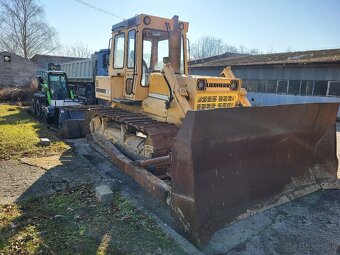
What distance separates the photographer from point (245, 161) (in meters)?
4.03

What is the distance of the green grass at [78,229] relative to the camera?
333 centimetres

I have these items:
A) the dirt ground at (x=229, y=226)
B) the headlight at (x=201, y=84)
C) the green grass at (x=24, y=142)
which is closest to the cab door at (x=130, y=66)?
the headlight at (x=201, y=84)

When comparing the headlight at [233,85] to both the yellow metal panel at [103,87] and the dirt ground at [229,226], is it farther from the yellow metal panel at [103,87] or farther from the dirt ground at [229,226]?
the yellow metal panel at [103,87]

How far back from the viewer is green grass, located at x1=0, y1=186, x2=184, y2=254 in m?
3.33

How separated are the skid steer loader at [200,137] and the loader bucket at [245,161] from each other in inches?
0.5

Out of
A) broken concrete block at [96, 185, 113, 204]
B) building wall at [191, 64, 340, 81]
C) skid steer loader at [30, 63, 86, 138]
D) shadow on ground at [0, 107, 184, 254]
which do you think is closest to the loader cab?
skid steer loader at [30, 63, 86, 138]

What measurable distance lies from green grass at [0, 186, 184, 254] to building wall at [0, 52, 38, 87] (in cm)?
2886

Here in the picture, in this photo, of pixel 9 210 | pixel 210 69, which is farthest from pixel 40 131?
pixel 210 69

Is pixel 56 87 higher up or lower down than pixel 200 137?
higher up

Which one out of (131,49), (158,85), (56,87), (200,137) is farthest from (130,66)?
(56,87)

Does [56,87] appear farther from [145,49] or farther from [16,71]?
[16,71]

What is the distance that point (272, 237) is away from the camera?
3717 mm

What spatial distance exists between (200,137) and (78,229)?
195 cm

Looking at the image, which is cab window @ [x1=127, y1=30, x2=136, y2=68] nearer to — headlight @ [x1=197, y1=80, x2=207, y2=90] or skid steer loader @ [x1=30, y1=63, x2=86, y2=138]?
headlight @ [x1=197, y1=80, x2=207, y2=90]
